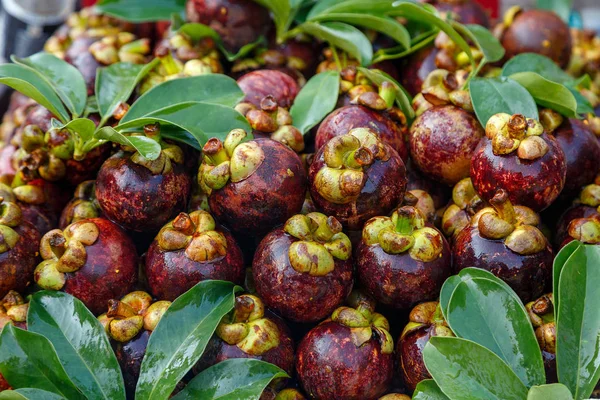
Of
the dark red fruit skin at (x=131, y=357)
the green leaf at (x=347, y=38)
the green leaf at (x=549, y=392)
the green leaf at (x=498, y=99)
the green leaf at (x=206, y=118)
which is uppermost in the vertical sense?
the green leaf at (x=498, y=99)

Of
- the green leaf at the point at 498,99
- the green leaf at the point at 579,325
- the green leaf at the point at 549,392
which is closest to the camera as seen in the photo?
the green leaf at the point at 549,392

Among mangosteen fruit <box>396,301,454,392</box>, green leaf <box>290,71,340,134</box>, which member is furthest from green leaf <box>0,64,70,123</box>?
mangosteen fruit <box>396,301,454,392</box>

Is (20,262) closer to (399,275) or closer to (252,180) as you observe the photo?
(252,180)

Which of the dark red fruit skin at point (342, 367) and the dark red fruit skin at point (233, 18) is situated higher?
the dark red fruit skin at point (233, 18)

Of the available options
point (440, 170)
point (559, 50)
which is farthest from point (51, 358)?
point (559, 50)

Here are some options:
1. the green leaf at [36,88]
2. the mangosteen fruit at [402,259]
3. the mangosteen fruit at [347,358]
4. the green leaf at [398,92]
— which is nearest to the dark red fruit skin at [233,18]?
the green leaf at [398,92]

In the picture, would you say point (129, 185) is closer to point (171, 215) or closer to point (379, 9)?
point (171, 215)

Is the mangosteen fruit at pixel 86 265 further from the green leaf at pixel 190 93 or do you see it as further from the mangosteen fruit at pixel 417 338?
the mangosteen fruit at pixel 417 338

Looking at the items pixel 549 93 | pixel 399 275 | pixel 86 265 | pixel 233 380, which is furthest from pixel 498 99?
pixel 86 265
